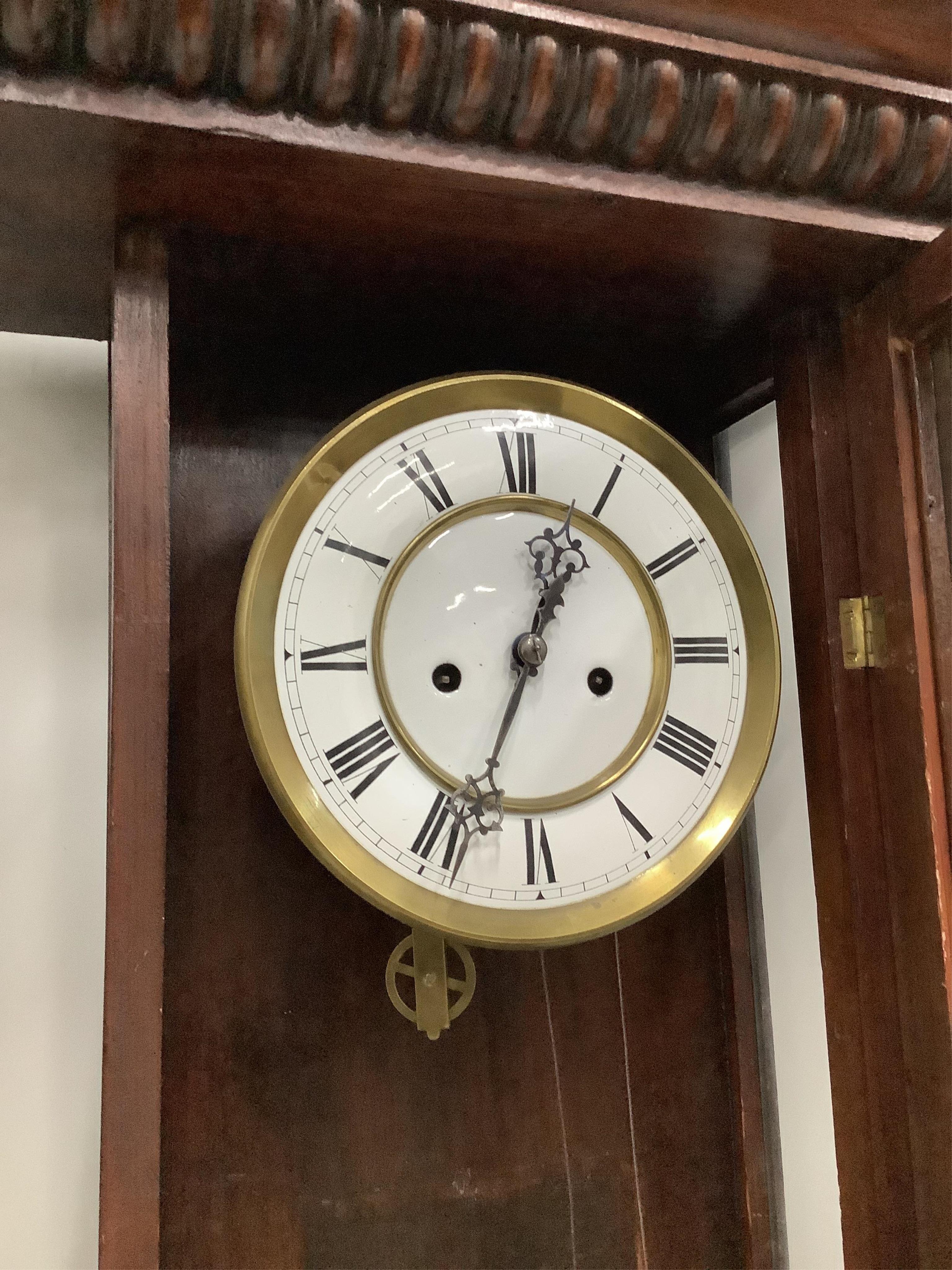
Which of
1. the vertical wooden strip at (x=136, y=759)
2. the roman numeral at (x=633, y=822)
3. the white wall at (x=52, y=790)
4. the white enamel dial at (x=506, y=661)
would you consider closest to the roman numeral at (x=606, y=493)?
the white enamel dial at (x=506, y=661)

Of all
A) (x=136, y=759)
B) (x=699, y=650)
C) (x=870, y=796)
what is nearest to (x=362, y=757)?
(x=136, y=759)

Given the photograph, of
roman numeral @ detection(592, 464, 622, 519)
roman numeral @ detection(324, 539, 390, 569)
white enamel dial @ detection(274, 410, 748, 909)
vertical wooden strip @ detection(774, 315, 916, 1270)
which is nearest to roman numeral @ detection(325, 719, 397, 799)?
white enamel dial @ detection(274, 410, 748, 909)

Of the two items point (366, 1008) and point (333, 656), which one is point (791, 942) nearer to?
point (366, 1008)

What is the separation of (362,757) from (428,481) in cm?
21

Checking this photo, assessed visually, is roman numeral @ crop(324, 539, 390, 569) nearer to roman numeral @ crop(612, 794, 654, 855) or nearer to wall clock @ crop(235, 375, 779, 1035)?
wall clock @ crop(235, 375, 779, 1035)

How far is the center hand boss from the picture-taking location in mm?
702

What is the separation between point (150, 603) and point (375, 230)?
0.29 meters

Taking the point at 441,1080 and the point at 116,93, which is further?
the point at 441,1080

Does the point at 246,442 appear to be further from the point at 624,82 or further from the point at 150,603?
the point at 624,82

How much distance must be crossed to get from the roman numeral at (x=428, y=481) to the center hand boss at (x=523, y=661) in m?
0.07

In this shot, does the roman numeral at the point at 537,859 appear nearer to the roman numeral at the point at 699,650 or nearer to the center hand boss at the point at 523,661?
the center hand boss at the point at 523,661

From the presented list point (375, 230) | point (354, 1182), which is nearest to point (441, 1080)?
point (354, 1182)

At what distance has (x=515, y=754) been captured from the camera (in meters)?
0.73

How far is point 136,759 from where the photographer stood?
2.02ft
